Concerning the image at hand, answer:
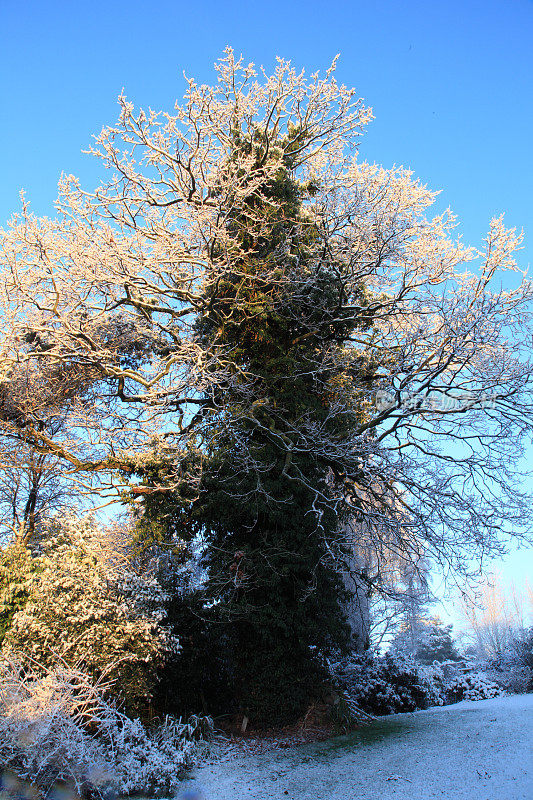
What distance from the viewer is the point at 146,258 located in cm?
954

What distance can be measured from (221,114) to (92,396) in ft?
20.7

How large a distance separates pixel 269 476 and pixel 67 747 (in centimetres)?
511

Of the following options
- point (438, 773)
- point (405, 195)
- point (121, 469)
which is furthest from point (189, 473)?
point (405, 195)

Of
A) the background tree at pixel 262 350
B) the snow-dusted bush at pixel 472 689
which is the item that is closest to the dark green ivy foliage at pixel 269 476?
the background tree at pixel 262 350

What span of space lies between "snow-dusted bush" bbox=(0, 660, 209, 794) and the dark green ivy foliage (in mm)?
2441

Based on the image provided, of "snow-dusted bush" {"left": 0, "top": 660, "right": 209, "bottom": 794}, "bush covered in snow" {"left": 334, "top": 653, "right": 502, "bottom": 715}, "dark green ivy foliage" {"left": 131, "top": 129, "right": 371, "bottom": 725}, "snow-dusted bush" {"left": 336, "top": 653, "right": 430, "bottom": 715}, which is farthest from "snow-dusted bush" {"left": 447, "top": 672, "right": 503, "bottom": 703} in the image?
"snow-dusted bush" {"left": 0, "top": 660, "right": 209, "bottom": 794}

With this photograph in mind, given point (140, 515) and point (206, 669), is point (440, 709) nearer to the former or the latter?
point (206, 669)

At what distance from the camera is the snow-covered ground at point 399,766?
557 cm

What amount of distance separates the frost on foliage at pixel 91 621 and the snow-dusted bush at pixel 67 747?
87cm

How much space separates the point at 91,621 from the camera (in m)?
7.69

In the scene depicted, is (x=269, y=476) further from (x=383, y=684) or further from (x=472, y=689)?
(x=472, y=689)

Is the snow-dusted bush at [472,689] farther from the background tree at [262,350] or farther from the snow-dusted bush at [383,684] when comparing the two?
the background tree at [262,350]

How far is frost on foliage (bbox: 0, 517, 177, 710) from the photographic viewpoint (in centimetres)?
→ 747

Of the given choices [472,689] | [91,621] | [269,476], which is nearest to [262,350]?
[269,476]
